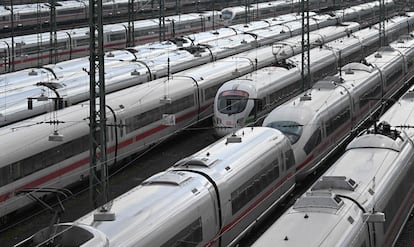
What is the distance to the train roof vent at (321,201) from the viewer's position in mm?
15500

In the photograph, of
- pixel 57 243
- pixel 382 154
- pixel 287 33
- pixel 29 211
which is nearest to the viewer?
pixel 57 243

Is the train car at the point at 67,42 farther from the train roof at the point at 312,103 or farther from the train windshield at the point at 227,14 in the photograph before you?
the train roof at the point at 312,103

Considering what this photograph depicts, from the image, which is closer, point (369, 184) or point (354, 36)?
point (369, 184)

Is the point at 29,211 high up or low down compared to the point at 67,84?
down

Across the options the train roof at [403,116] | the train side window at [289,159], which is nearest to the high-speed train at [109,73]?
the train side window at [289,159]

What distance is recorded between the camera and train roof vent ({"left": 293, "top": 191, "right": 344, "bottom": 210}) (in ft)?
50.9

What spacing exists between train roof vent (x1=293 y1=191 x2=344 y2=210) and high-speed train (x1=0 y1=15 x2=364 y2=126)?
16257mm

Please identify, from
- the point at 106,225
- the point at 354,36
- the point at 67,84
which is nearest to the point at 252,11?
the point at 354,36

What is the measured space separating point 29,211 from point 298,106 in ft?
35.6

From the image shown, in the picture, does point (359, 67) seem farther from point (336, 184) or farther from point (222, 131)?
point (336, 184)

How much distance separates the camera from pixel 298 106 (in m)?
27.6

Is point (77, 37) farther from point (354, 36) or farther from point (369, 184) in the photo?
point (369, 184)

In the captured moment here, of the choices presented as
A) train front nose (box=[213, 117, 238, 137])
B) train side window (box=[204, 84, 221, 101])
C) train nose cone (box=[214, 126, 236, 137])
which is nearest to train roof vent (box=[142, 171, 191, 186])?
train front nose (box=[213, 117, 238, 137])

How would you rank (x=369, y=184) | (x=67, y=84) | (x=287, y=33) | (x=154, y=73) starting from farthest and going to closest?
1. (x=287, y=33)
2. (x=154, y=73)
3. (x=67, y=84)
4. (x=369, y=184)
